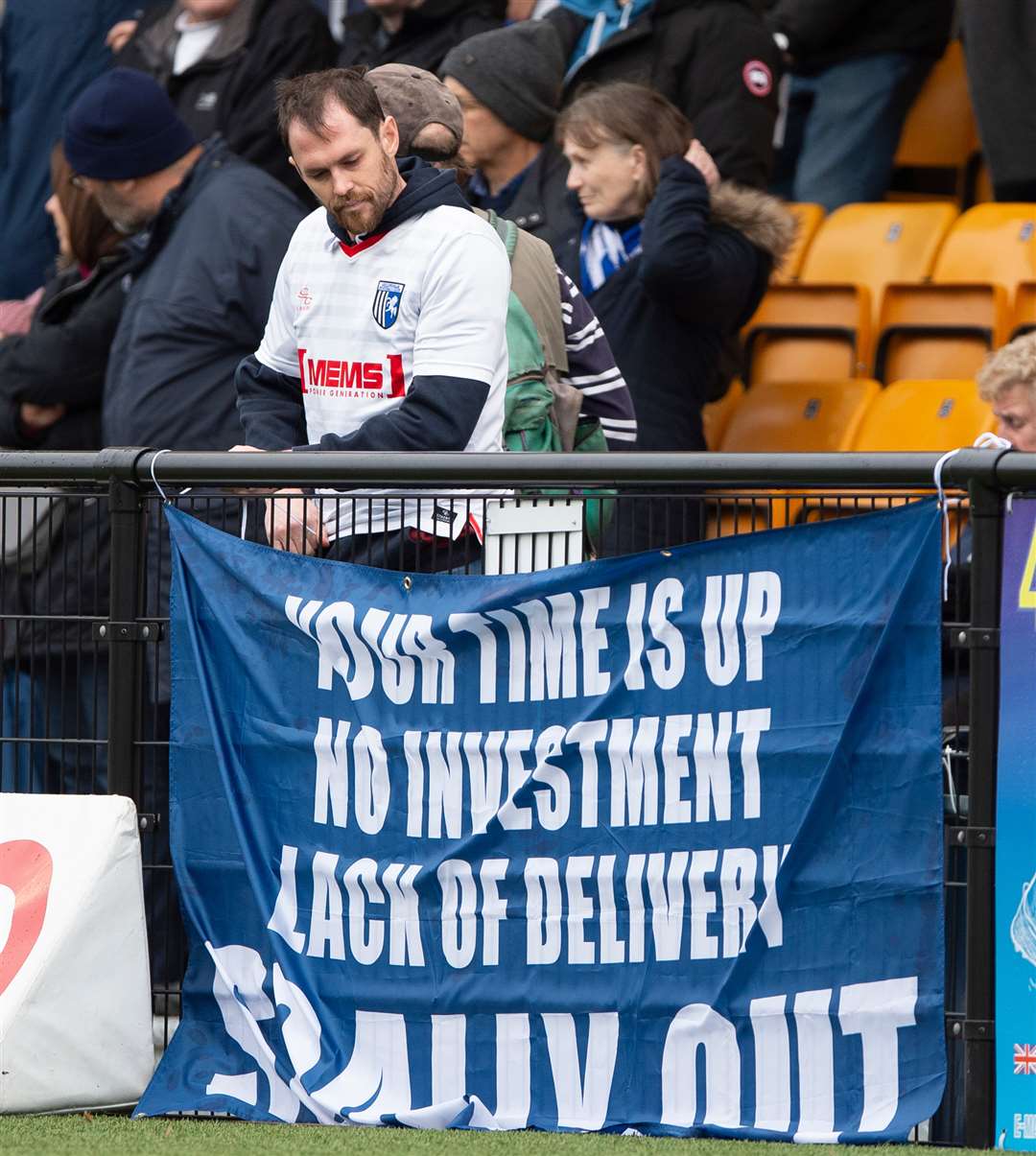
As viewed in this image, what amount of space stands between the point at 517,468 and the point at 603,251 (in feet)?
7.32

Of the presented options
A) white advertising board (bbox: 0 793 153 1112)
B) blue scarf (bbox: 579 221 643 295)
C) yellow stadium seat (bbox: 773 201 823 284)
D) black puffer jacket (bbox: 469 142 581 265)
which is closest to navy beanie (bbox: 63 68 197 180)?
black puffer jacket (bbox: 469 142 581 265)

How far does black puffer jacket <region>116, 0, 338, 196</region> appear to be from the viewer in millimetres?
7105

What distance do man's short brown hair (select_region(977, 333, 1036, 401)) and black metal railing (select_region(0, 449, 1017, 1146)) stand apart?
1197 millimetres

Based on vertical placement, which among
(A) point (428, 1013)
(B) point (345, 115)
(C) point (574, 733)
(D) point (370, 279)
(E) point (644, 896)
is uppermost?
(B) point (345, 115)

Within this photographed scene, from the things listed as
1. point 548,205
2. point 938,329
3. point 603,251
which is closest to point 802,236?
point 938,329

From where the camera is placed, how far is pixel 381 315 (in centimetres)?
430

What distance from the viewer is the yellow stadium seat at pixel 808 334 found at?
746cm

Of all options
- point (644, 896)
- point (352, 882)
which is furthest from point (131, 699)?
point (644, 896)

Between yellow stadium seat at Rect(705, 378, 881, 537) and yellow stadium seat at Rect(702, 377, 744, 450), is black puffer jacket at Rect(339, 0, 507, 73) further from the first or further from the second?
yellow stadium seat at Rect(705, 378, 881, 537)

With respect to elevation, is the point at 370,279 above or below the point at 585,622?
above

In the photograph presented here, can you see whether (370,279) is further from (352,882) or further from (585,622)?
(352,882)

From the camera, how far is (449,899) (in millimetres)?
3965

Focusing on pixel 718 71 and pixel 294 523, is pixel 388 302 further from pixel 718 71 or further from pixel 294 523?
pixel 718 71

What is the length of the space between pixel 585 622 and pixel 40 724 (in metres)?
1.35
